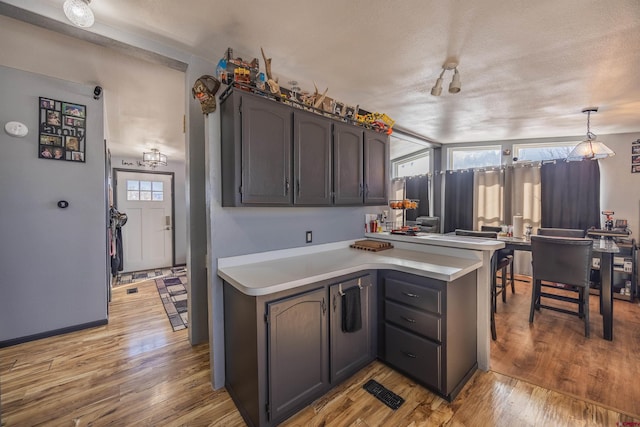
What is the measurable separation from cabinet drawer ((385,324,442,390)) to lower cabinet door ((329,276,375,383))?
0.55 ft

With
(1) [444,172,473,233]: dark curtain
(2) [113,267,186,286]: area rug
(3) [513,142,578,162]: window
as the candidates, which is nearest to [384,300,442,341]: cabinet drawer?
(1) [444,172,473,233]: dark curtain

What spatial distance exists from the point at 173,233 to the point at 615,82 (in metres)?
7.19

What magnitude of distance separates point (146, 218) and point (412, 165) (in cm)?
607

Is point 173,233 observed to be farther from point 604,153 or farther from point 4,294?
point 604,153

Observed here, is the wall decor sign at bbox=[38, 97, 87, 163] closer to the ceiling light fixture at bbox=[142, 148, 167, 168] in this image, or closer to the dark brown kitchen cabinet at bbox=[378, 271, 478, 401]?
the ceiling light fixture at bbox=[142, 148, 167, 168]

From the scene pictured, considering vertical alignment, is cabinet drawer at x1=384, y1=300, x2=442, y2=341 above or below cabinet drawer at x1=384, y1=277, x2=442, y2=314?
below

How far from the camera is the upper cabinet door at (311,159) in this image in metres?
2.02

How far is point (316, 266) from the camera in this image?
6.38 ft

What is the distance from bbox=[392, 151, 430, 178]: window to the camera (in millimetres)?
5792

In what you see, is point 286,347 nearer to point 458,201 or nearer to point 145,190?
point 458,201

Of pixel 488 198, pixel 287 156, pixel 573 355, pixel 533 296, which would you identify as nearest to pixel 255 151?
pixel 287 156

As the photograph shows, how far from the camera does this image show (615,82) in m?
2.46

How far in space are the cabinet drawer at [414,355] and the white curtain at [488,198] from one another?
391 centimetres

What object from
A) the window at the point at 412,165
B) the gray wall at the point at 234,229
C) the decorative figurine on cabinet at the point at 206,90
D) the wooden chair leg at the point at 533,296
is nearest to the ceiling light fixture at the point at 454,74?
the gray wall at the point at 234,229
